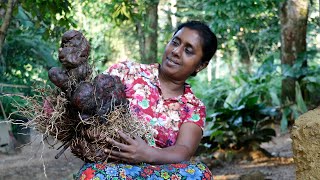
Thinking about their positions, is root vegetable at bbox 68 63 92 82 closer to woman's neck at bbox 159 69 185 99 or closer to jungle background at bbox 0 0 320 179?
woman's neck at bbox 159 69 185 99

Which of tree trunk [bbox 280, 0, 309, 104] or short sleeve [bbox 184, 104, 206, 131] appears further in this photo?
tree trunk [bbox 280, 0, 309, 104]

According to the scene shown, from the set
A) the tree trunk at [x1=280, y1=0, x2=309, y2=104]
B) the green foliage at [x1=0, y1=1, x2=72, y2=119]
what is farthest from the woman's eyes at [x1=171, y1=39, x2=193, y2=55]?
the green foliage at [x1=0, y1=1, x2=72, y2=119]

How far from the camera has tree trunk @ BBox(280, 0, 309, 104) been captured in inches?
310

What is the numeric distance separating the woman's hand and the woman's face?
0.55m

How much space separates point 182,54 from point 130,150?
26.8 inches

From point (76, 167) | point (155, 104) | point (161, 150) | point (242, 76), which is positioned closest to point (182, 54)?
point (155, 104)

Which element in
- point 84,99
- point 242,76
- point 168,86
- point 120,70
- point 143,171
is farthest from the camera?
point 242,76

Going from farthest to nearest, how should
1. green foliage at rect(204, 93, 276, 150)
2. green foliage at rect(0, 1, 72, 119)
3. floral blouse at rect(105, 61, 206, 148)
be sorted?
green foliage at rect(0, 1, 72, 119) < green foliage at rect(204, 93, 276, 150) < floral blouse at rect(105, 61, 206, 148)

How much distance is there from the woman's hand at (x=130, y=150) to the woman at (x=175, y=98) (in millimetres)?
97

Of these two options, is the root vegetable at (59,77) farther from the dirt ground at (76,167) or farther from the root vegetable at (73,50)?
the dirt ground at (76,167)

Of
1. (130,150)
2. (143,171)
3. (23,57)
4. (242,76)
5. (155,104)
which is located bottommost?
(242,76)

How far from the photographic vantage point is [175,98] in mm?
2625

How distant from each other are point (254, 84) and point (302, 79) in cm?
92

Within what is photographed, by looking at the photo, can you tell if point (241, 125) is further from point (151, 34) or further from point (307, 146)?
point (307, 146)
